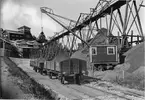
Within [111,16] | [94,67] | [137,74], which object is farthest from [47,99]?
[111,16]

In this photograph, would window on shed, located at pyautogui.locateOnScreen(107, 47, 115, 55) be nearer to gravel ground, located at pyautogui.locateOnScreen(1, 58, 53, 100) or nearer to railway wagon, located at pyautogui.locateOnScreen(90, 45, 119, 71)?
railway wagon, located at pyautogui.locateOnScreen(90, 45, 119, 71)

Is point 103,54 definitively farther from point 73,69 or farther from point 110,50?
point 73,69

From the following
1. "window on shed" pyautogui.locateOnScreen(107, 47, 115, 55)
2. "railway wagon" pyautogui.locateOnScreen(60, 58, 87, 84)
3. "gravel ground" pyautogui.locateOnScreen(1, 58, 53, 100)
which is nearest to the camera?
"gravel ground" pyautogui.locateOnScreen(1, 58, 53, 100)

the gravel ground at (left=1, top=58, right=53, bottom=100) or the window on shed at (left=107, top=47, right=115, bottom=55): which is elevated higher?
the window on shed at (left=107, top=47, right=115, bottom=55)

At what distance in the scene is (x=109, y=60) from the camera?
2538 centimetres

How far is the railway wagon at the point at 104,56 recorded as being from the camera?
83.2 feet

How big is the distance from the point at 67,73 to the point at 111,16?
15.7 metres

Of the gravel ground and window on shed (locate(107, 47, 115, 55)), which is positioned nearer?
the gravel ground

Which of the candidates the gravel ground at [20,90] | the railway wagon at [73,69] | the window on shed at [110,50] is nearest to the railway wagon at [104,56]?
the window on shed at [110,50]

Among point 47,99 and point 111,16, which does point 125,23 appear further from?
point 47,99

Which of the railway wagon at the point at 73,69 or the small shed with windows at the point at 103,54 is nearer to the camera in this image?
the railway wagon at the point at 73,69

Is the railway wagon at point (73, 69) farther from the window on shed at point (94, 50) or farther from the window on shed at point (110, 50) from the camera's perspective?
the window on shed at point (110, 50)

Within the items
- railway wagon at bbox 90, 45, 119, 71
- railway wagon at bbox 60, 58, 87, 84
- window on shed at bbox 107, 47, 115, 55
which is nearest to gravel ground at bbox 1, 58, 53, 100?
railway wagon at bbox 60, 58, 87, 84

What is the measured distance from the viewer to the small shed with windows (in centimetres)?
2539
